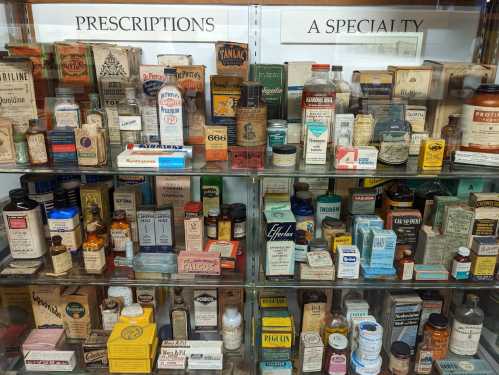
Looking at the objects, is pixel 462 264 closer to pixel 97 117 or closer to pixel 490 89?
pixel 490 89

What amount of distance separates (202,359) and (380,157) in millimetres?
955

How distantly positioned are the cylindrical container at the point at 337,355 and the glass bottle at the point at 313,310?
9cm

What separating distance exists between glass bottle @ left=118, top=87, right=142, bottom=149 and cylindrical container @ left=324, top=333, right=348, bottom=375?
989 mm

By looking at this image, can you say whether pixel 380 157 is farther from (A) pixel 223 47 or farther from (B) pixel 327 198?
(A) pixel 223 47

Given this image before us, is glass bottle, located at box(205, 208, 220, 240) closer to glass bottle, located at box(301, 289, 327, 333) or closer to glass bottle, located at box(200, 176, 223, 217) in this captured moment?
glass bottle, located at box(200, 176, 223, 217)

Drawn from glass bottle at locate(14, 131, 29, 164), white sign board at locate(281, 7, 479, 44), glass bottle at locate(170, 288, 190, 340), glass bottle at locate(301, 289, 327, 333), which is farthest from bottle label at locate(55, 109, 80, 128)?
glass bottle at locate(301, 289, 327, 333)

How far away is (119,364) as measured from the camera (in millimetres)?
1507

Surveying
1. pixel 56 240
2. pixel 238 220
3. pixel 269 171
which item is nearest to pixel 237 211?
pixel 238 220

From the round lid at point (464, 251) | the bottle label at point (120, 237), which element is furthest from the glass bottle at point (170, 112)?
the round lid at point (464, 251)

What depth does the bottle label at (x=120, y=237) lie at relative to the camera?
154 centimetres

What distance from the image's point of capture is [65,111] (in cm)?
144

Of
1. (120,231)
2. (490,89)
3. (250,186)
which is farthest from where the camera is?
(120,231)

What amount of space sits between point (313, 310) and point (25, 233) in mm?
1072

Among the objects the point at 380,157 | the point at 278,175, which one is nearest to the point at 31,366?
the point at 278,175
